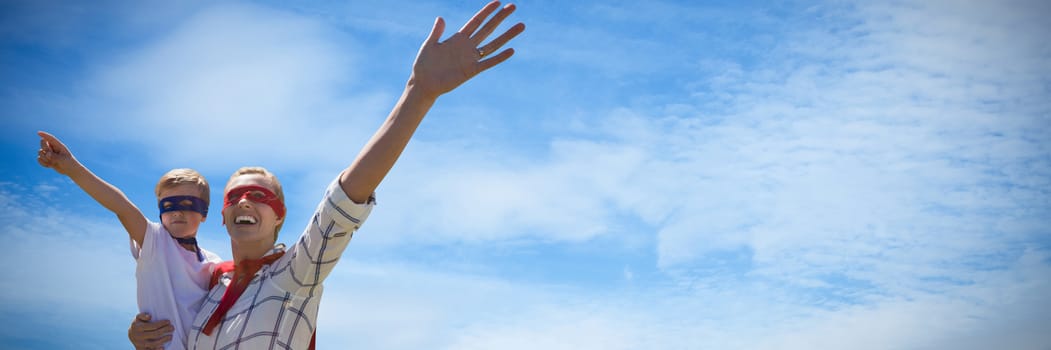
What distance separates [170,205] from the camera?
21.3ft

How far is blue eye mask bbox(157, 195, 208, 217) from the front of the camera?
650 cm

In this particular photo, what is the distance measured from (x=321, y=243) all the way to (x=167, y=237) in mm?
2253

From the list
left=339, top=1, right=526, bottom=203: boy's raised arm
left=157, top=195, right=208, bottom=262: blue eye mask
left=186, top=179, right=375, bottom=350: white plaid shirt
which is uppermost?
left=157, top=195, right=208, bottom=262: blue eye mask

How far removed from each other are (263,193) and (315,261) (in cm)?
116

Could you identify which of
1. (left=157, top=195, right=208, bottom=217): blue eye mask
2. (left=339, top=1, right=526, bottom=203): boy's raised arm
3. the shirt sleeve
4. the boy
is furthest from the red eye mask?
(left=339, top=1, right=526, bottom=203): boy's raised arm

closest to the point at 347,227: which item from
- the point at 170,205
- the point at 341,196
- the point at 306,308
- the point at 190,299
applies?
the point at 341,196

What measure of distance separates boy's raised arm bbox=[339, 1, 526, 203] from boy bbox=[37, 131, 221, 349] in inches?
86.4

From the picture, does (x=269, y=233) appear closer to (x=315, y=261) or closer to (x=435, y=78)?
(x=315, y=261)

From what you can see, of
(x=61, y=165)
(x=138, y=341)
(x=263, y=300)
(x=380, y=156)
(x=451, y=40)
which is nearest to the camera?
(x=380, y=156)

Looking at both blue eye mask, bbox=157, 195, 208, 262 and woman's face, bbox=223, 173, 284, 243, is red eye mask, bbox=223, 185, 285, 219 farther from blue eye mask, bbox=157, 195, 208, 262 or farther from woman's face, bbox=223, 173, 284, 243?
blue eye mask, bbox=157, 195, 208, 262

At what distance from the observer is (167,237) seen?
20.6ft

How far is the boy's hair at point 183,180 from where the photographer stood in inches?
258

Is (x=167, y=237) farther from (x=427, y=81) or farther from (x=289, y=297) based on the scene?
(x=427, y=81)

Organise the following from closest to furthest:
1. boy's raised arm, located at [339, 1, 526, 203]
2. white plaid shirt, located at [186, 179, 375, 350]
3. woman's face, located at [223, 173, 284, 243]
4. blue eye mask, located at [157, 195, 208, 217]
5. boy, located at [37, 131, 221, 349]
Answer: boy's raised arm, located at [339, 1, 526, 203] → white plaid shirt, located at [186, 179, 375, 350] → woman's face, located at [223, 173, 284, 243] → boy, located at [37, 131, 221, 349] → blue eye mask, located at [157, 195, 208, 217]
